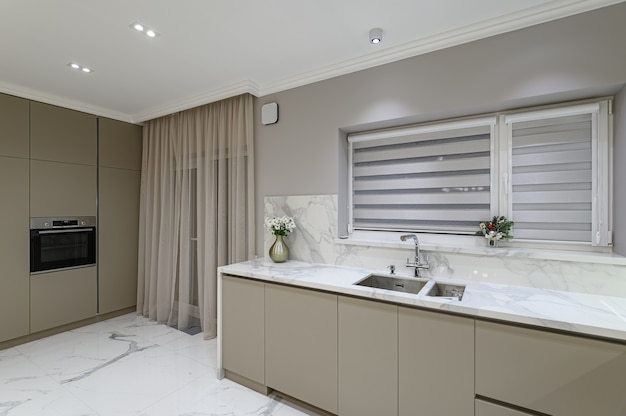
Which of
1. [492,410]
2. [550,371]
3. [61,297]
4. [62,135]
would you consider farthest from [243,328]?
[62,135]

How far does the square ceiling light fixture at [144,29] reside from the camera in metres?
1.96

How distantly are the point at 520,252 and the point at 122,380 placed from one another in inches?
118

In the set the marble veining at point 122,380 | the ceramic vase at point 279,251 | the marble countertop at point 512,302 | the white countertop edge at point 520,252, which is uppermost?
the white countertop edge at point 520,252

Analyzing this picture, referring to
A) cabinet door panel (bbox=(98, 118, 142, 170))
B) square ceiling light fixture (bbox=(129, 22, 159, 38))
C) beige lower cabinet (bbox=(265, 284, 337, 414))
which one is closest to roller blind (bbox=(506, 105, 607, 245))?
beige lower cabinet (bbox=(265, 284, 337, 414))

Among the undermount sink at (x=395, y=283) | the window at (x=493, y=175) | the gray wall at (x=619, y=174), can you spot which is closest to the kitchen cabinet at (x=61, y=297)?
the window at (x=493, y=175)

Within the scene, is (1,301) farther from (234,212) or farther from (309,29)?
(309,29)

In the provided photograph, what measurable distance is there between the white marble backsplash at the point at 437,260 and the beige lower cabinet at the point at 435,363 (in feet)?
1.99

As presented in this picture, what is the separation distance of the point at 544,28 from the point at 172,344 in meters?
3.84

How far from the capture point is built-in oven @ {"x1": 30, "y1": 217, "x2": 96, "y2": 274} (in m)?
3.07

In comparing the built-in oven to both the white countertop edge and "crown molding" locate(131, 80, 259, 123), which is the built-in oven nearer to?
"crown molding" locate(131, 80, 259, 123)

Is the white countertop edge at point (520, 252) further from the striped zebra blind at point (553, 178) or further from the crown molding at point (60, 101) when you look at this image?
the crown molding at point (60, 101)

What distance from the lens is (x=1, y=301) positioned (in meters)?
2.85

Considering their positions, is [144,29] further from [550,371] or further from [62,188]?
[550,371]

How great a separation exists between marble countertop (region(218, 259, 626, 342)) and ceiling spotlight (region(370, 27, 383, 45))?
5.26 ft
